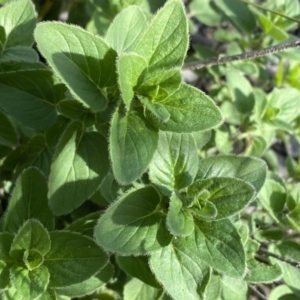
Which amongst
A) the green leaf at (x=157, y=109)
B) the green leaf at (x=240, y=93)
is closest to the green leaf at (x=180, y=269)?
the green leaf at (x=157, y=109)

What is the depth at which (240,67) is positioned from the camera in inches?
90.0

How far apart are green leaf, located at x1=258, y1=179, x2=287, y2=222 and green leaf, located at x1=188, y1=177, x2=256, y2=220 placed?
477mm

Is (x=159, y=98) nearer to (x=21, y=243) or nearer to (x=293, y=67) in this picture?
(x=21, y=243)

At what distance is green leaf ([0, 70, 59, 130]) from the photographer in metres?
1.50

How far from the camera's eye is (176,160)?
144 cm

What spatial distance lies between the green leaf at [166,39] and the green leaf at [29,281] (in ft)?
2.25

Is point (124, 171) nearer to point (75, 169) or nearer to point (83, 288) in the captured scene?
point (75, 169)

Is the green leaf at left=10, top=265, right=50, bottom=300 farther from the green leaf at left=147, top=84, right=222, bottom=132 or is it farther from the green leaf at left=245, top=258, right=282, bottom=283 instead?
the green leaf at left=245, top=258, right=282, bottom=283

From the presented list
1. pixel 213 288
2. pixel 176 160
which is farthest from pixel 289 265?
pixel 176 160

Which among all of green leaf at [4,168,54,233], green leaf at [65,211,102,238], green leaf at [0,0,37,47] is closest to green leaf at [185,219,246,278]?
green leaf at [65,211,102,238]

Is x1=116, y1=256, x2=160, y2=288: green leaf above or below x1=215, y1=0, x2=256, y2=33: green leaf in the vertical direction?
below

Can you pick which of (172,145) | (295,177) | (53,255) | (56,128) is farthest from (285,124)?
(53,255)

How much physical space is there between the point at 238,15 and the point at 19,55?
50.4 inches

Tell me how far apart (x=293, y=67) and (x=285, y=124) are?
42cm
